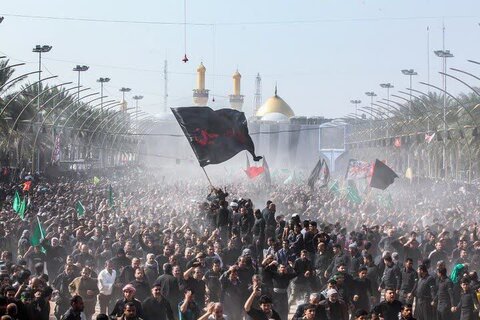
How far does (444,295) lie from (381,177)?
19263 millimetres

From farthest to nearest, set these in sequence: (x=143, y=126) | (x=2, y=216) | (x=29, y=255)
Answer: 1. (x=143, y=126)
2. (x=2, y=216)
3. (x=29, y=255)

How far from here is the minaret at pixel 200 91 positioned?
6309 inches

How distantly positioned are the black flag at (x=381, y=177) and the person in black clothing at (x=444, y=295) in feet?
62.3

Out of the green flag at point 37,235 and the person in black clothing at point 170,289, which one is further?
the green flag at point 37,235

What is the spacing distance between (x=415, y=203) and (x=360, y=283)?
84.5 feet

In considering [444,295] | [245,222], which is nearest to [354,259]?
[444,295]

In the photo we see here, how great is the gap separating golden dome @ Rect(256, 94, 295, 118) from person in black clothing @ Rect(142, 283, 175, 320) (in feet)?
547

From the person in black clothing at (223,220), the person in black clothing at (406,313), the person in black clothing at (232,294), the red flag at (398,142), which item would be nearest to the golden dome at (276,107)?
the red flag at (398,142)

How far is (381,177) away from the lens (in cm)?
3384

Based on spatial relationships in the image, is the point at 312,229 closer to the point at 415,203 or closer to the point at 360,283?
the point at 360,283

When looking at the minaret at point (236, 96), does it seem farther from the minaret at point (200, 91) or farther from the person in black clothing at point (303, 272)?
the person in black clothing at point (303, 272)

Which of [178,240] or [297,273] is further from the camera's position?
[178,240]

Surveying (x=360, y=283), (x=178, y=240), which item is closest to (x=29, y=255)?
(x=178, y=240)

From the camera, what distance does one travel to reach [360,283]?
14.3 m
